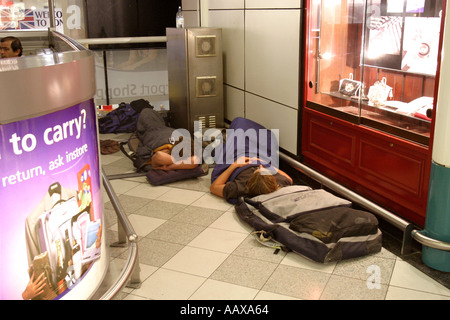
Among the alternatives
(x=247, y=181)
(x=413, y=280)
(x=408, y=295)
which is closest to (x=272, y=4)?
(x=247, y=181)

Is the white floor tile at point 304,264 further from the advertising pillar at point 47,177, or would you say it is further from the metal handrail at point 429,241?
the advertising pillar at point 47,177

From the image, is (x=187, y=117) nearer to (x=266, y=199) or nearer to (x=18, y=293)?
(x=266, y=199)

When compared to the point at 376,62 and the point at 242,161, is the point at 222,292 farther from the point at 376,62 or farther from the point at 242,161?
the point at 376,62

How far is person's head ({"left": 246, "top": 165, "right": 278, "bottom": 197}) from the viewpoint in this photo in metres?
3.76

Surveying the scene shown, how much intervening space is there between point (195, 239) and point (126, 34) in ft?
16.3

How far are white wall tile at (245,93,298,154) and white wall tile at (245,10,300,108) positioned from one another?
2.9 inches

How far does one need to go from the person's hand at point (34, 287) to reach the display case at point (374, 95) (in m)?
2.29

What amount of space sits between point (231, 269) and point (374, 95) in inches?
67.9

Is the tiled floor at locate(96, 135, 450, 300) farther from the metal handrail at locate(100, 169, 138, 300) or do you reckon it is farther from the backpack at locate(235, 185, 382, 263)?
the metal handrail at locate(100, 169, 138, 300)

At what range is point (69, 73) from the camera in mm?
1998

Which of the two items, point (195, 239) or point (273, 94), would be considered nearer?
point (195, 239)

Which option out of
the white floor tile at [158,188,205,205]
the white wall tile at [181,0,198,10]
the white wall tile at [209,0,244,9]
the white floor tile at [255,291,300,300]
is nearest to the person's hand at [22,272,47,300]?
the white floor tile at [255,291,300,300]

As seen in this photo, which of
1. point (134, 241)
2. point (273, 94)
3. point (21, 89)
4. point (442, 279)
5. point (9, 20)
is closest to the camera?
point (21, 89)

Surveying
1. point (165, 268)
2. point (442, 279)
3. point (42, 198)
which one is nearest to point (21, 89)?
point (42, 198)
